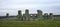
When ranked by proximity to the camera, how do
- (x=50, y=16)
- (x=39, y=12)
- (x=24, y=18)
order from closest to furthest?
(x=24, y=18) → (x=39, y=12) → (x=50, y=16)

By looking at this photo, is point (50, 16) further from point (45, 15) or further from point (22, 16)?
point (22, 16)

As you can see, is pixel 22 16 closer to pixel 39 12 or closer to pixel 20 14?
pixel 20 14

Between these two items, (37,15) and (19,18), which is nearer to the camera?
(19,18)

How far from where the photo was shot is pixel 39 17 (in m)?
45.9

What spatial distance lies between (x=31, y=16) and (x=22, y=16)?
4.06 m

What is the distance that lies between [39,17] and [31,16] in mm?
2073

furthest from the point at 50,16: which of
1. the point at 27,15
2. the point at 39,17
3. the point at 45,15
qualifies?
the point at 27,15

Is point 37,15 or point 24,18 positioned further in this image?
point 37,15

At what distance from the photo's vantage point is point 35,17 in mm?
46625

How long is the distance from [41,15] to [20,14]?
19.7 ft

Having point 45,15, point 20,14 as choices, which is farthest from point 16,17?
point 45,15

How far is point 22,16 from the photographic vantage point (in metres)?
42.7

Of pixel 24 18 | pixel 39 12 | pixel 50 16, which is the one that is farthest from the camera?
pixel 50 16

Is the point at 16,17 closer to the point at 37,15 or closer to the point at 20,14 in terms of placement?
the point at 20,14
